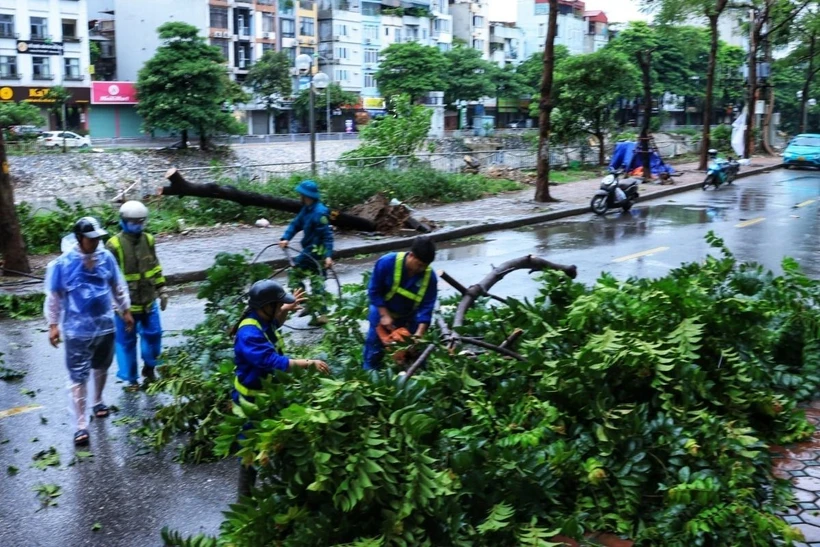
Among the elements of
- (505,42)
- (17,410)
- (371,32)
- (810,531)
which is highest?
(505,42)

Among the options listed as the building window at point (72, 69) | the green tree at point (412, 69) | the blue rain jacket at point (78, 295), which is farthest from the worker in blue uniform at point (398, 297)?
the green tree at point (412, 69)

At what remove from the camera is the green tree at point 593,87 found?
31031mm

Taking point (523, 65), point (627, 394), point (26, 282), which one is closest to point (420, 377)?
point (627, 394)

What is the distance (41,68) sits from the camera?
58062 mm

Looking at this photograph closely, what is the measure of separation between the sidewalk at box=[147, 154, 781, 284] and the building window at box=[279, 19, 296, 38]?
55.2m

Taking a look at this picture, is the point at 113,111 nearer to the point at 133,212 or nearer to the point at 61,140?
the point at 61,140

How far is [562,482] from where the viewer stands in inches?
190

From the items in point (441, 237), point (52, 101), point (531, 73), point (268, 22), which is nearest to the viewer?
point (441, 237)

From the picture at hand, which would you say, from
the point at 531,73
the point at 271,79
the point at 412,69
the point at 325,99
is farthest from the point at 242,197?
the point at 531,73

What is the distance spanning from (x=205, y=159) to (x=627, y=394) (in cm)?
4137

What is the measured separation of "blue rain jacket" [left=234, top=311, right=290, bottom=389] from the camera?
4996 millimetres

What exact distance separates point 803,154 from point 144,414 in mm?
34717

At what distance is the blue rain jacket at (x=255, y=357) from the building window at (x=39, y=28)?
59.9 metres

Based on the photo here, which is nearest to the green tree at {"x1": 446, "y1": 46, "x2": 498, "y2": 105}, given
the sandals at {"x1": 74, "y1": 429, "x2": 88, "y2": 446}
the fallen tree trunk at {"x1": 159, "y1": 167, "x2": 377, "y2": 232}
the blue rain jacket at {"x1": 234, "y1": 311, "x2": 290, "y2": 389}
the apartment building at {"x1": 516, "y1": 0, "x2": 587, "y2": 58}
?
the apartment building at {"x1": 516, "y1": 0, "x2": 587, "y2": 58}
